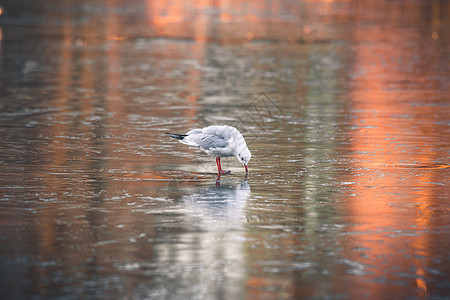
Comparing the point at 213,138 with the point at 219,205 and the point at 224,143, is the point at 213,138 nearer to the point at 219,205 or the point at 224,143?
the point at 224,143

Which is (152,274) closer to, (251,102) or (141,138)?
(141,138)

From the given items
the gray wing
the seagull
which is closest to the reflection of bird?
the seagull

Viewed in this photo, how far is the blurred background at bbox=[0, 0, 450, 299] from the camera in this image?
7.91 meters

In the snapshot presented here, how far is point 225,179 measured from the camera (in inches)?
476

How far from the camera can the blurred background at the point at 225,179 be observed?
7.91 metres

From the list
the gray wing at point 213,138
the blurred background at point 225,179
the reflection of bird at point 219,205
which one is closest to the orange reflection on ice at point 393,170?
the blurred background at point 225,179

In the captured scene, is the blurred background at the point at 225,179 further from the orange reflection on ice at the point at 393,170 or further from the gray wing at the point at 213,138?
the gray wing at the point at 213,138

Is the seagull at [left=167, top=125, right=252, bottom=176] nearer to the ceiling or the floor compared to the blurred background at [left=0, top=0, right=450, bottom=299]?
nearer to the ceiling

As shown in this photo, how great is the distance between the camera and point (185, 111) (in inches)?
742

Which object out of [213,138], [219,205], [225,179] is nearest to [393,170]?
[225,179]

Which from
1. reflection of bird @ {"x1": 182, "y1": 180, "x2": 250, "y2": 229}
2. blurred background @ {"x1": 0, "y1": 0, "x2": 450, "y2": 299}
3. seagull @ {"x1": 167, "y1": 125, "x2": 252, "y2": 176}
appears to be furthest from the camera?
seagull @ {"x1": 167, "y1": 125, "x2": 252, "y2": 176}

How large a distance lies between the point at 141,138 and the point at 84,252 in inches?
276

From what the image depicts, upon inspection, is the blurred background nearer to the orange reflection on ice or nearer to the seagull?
the orange reflection on ice

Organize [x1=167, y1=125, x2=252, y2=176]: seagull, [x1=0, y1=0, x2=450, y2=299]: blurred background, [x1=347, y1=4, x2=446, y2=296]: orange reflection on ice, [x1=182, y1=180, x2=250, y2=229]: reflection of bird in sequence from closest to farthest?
[x1=0, y1=0, x2=450, y2=299]: blurred background
[x1=347, y1=4, x2=446, y2=296]: orange reflection on ice
[x1=182, y1=180, x2=250, y2=229]: reflection of bird
[x1=167, y1=125, x2=252, y2=176]: seagull
